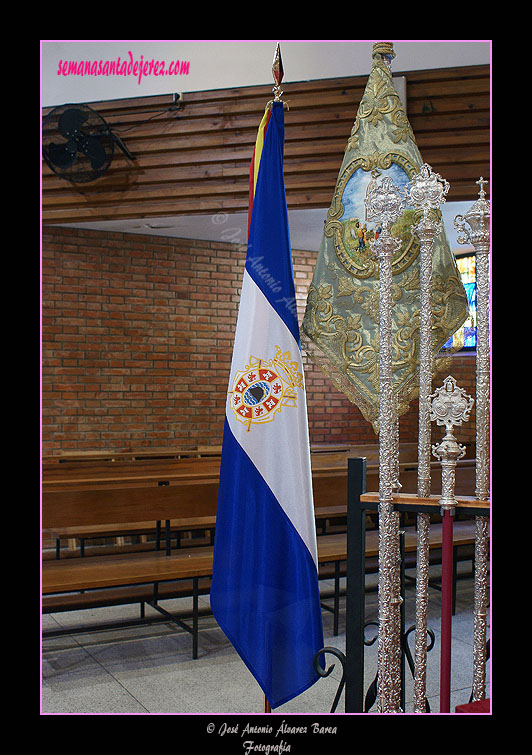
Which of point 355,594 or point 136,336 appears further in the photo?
point 136,336

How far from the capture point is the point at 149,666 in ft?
10.4

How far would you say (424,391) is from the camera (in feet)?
5.54

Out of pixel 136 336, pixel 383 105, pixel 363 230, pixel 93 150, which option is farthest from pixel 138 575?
pixel 136 336

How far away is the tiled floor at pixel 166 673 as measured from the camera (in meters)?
2.70

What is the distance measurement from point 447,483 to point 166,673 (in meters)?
2.00

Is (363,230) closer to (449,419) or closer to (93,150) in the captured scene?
(449,419)

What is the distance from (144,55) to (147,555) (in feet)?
8.11

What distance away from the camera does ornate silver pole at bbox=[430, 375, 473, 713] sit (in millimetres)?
1591

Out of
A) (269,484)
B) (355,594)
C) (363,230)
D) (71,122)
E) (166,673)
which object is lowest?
(166,673)

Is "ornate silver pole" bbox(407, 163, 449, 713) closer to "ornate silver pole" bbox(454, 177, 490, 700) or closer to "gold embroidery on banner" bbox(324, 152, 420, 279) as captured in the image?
"ornate silver pole" bbox(454, 177, 490, 700)

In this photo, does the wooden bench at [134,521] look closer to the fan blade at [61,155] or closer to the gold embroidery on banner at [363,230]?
the gold embroidery on banner at [363,230]

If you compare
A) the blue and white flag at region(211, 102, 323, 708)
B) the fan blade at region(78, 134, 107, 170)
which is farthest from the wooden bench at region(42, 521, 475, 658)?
the fan blade at region(78, 134, 107, 170)

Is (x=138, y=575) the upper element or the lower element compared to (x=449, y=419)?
lower
